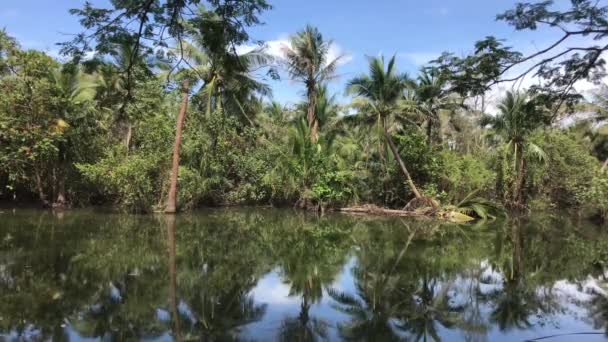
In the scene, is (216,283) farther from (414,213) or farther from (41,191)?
(414,213)

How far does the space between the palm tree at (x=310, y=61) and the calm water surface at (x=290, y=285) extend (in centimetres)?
1427

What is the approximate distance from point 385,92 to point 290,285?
56.6ft

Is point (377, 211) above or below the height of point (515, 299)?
above

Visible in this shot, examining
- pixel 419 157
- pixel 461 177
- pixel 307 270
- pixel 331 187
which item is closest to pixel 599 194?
pixel 461 177

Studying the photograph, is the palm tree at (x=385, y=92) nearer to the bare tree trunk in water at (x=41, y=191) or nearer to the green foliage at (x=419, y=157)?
the green foliage at (x=419, y=157)

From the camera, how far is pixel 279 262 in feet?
33.7

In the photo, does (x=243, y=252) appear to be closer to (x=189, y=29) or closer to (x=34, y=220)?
(x=189, y=29)

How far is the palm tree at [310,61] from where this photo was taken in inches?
1053

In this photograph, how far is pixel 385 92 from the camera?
23.9 meters

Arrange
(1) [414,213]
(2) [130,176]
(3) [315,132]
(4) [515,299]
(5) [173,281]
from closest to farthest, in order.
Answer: (4) [515,299] < (5) [173,281] < (2) [130,176] < (1) [414,213] < (3) [315,132]

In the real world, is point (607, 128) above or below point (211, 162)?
above

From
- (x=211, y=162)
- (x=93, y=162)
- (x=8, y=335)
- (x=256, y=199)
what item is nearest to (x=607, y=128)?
(x=256, y=199)

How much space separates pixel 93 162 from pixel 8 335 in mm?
18556

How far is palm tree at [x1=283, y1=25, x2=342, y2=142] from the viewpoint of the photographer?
26.8m
